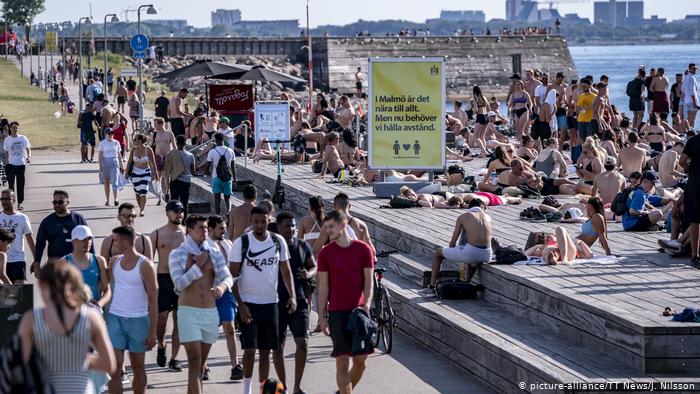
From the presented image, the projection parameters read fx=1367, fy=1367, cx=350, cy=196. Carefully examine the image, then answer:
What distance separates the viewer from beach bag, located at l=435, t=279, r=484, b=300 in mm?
14375

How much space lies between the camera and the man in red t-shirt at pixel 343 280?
10.5 meters

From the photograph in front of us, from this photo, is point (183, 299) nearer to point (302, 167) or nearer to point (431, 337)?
point (431, 337)

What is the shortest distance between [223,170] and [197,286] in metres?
11.5

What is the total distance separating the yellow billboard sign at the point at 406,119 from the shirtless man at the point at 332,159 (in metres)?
2.91

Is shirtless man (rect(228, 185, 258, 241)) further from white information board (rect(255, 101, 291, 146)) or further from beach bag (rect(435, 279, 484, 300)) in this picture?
white information board (rect(255, 101, 291, 146))

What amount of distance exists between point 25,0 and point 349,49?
50.4 meters

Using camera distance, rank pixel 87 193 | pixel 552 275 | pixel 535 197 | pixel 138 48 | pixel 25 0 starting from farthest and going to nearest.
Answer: pixel 25 0, pixel 138 48, pixel 87 193, pixel 535 197, pixel 552 275

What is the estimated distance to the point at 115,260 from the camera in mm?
10812

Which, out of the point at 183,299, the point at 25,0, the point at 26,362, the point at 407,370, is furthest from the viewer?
the point at 25,0

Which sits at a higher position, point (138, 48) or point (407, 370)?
point (138, 48)

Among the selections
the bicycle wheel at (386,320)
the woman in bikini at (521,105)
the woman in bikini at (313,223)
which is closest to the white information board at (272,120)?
the woman in bikini at (521,105)

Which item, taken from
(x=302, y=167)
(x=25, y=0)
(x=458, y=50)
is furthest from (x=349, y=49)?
(x=302, y=167)

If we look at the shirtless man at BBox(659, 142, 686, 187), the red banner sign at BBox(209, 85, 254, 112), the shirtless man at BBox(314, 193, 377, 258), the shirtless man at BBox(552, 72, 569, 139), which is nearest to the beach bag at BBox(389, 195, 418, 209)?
the shirtless man at BBox(659, 142, 686, 187)

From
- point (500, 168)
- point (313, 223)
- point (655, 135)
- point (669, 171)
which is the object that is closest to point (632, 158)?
point (669, 171)
